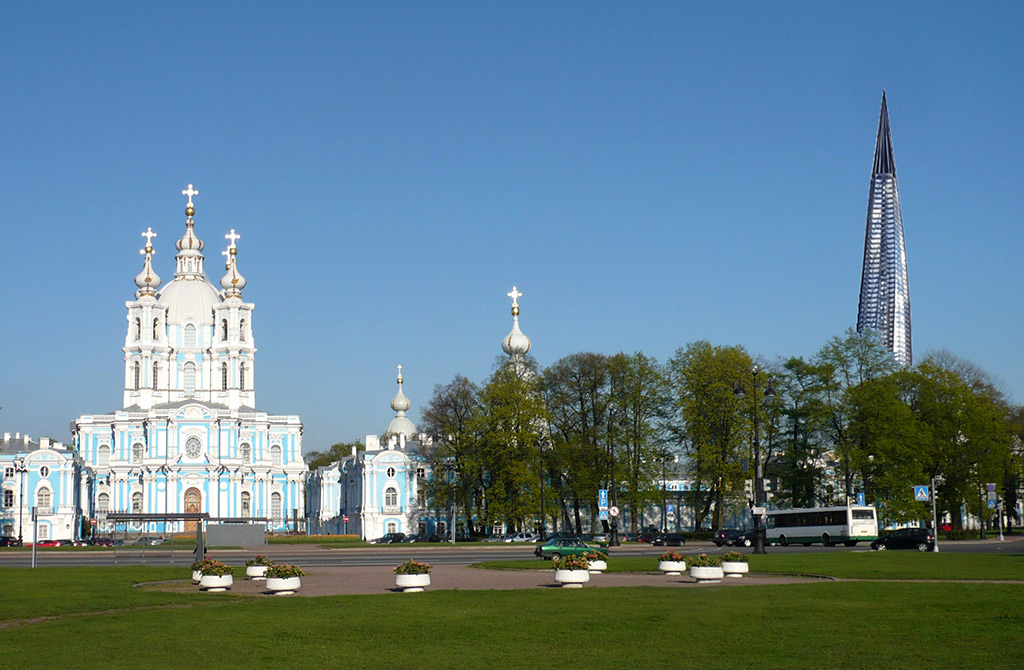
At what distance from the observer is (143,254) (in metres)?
121

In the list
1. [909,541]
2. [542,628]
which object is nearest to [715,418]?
[909,541]

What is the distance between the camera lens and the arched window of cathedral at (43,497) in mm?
105125

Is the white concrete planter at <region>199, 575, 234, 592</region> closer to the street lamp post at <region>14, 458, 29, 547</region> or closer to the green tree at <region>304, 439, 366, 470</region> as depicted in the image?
the street lamp post at <region>14, 458, 29, 547</region>

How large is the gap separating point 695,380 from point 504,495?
16.9 m

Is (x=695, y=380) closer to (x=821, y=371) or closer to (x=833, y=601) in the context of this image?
(x=821, y=371)

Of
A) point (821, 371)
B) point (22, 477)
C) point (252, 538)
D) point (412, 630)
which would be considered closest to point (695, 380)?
point (821, 371)

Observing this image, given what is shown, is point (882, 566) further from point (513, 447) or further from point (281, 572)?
point (513, 447)

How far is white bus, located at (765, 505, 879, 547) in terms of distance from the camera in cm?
6104

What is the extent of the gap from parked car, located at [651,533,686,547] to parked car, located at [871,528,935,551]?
36.7 feet

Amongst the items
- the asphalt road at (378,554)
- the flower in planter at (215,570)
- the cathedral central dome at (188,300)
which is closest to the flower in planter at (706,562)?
the flower in planter at (215,570)

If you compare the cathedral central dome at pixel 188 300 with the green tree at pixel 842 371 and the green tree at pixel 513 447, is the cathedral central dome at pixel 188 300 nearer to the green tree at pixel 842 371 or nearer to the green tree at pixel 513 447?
the green tree at pixel 513 447

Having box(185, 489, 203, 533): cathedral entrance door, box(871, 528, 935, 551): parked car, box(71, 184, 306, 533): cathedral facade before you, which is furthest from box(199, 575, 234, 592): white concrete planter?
box(185, 489, 203, 533): cathedral entrance door

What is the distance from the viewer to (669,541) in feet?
208

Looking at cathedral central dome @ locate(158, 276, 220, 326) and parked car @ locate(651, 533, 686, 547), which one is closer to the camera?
parked car @ locate(651, 533, 686, 547)
